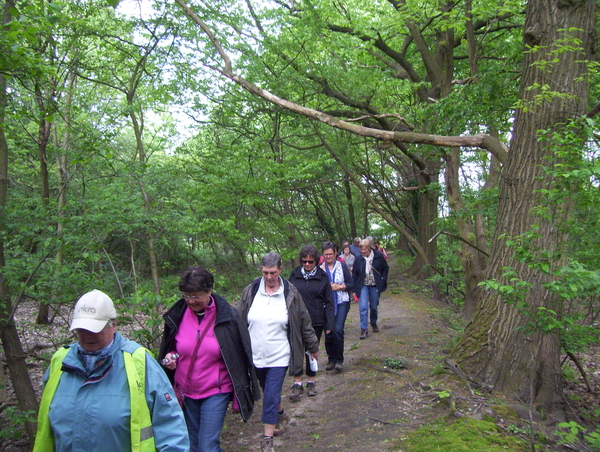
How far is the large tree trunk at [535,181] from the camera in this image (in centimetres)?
532

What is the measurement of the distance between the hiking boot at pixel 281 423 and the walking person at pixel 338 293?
5.42 ft

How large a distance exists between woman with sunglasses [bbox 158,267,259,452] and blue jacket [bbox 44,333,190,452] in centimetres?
128

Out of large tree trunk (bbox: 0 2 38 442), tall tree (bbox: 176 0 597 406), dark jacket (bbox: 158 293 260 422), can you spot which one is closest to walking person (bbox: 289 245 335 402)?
tall tree (bbox: 176 0 597 406)

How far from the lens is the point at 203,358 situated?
140 inches

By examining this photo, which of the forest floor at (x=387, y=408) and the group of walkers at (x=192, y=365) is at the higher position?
the group of walkers at (x=192, y=365)

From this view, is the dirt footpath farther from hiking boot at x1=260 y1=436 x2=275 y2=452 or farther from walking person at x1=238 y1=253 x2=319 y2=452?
walking person at x1=238 y1=253 x2=319 y2=452

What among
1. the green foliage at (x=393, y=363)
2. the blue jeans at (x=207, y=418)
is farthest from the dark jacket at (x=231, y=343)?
the green foliage at (x=393, y=363)

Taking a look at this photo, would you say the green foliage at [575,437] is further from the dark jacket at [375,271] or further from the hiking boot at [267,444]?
the dark jacket at [375,271]

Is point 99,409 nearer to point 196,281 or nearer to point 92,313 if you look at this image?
point 92,313

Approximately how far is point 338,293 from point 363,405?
2.08 meters

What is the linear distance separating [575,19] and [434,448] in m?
4.91

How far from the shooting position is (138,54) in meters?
10.8

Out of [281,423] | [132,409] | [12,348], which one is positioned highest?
[132,409]

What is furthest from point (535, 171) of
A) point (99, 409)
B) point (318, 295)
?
point (99, 409)
